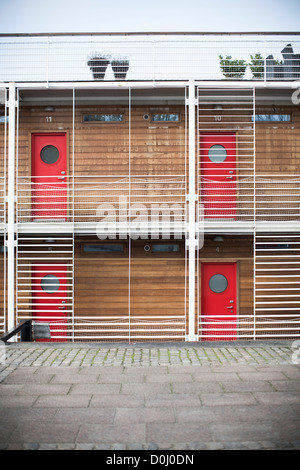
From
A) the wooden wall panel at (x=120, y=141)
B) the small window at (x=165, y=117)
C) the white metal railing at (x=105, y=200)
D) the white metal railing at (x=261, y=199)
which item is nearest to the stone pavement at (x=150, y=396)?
the white metal railing at (x=105, y=200)

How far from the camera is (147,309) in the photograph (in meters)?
9.21

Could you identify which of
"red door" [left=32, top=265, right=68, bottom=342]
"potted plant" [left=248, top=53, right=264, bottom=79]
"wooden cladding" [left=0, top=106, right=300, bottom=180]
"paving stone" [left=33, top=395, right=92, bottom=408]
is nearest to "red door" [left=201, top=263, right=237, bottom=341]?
"wooden cladding" [left=0, top=106, right=300, bottom=180]

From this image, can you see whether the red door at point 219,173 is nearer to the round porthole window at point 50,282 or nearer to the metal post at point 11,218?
the round porthole window at point 50,282

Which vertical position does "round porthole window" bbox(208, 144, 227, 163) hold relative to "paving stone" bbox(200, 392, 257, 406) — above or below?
above

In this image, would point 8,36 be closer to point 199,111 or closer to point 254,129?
point 199,111

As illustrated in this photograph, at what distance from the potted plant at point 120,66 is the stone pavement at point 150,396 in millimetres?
5842

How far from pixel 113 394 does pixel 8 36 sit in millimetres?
7585

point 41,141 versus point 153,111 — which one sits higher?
point 153,111

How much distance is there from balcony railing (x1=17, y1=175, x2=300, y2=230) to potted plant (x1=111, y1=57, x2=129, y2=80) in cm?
231

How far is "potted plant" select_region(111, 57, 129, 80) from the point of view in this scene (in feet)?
28.5

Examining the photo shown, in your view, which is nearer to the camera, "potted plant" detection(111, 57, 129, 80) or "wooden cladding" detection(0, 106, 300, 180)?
"potted plant" detection(111, 57, 129, 80)

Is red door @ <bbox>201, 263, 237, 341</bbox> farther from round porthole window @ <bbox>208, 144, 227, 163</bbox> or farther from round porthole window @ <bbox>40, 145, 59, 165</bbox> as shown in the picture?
round porthole window @ <bbox>40, 145, 59, 165</bbox>

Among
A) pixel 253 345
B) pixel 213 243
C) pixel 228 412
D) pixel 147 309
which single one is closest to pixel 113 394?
pixel 228 412

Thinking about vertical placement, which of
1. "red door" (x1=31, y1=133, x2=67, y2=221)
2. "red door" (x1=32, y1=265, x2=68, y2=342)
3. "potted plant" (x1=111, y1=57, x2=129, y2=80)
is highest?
"potted plant" (x1=111, y1=57, x2=129, y2=80)
